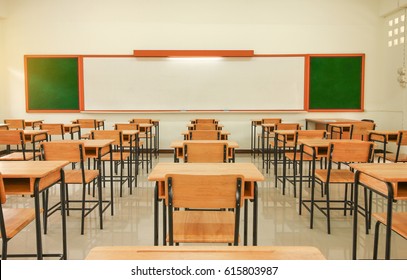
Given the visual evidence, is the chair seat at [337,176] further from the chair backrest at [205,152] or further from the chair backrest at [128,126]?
the chair backrest at [128,126]

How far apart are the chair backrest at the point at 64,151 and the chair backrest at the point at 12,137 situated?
5.17 feet

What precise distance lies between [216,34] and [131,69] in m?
2.10

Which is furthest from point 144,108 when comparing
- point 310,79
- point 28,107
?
point 310,79

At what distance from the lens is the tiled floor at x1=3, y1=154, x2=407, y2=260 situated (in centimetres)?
301

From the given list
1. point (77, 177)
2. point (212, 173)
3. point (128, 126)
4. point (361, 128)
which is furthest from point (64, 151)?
point (361, 128)

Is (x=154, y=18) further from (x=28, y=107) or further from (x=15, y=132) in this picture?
(x=15, y=132)

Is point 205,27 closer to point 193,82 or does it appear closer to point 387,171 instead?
point 193,82

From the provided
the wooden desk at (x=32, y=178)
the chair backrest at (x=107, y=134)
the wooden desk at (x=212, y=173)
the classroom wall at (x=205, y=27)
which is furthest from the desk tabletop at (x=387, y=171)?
the classroom wall at (x=205, y=27)

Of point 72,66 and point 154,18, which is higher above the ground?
point 154,18

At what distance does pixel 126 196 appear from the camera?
15.3ft

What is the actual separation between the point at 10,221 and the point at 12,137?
8.95 ft

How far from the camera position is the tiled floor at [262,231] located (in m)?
3.01

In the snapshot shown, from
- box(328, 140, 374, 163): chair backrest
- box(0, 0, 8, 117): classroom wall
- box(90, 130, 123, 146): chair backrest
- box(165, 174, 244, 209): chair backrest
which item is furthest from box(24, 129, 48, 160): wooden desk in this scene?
box(0, 0, 8, 117): classroom wall
